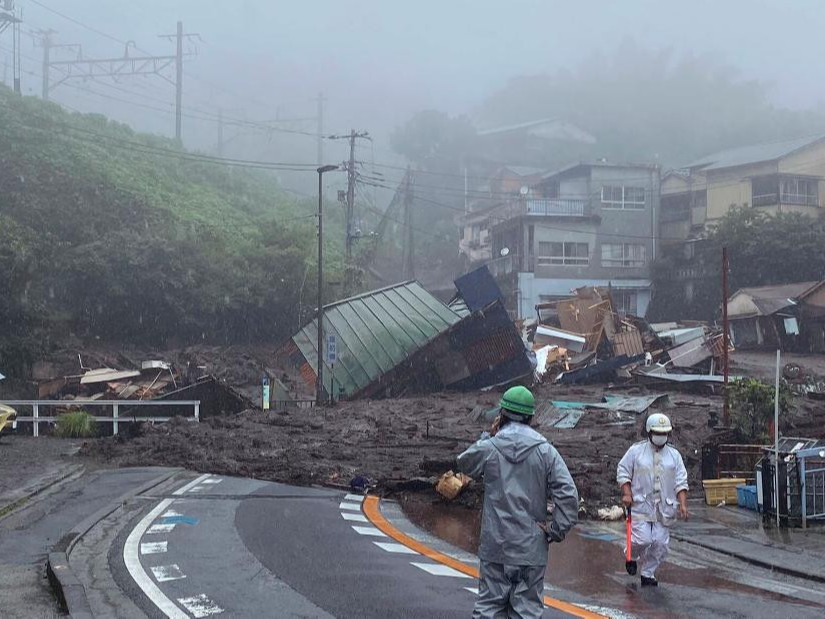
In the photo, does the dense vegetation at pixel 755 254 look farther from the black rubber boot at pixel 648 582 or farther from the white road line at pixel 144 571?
the black rubber boot at pixel 648 582

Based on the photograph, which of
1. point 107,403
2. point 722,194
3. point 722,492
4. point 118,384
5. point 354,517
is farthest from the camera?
point 722,194

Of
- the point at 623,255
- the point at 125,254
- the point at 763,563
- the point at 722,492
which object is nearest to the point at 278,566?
the point at 763,563

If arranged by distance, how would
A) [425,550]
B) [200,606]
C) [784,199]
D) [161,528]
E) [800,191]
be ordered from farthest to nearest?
[800,191], [784,199], [161,528], [425,550], [200,606]

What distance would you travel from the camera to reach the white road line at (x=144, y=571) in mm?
6567

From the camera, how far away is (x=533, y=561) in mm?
5062

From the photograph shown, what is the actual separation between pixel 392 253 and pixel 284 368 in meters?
32.2

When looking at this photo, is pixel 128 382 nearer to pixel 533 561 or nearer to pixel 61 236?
pixel 61 236

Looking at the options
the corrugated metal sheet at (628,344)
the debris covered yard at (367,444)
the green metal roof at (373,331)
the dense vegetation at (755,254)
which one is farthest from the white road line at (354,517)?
the dense vegetation at (755,254)

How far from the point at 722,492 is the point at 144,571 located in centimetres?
833

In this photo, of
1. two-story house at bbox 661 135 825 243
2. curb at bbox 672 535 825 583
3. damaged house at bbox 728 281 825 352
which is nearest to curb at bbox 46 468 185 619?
curb at bbox 672 535 825 583

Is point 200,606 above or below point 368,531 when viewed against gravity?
above

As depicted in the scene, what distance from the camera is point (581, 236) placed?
5706 centimetres

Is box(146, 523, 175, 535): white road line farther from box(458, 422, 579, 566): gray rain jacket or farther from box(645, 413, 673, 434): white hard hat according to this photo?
box(458, 422, 579, 566): gray rain jacket

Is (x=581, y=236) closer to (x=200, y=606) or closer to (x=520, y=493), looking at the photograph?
(x=200, y=606)
